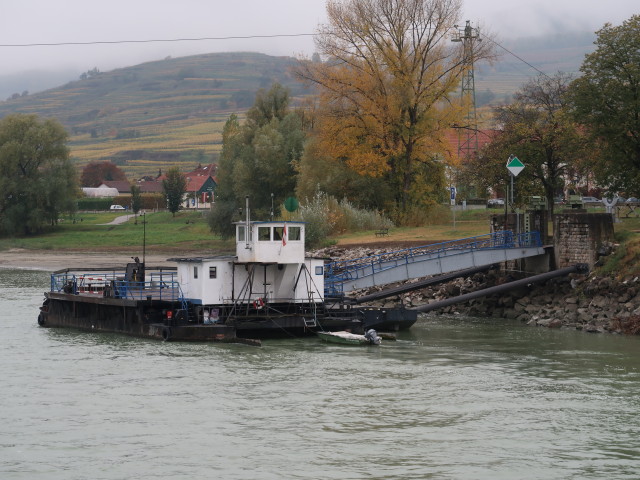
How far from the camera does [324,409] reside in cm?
2759

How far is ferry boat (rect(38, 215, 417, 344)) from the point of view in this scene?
39.2 metres

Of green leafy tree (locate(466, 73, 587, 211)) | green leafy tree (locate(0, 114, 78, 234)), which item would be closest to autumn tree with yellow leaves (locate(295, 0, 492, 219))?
green leafy tree (locate(466, 73, 587, 211))

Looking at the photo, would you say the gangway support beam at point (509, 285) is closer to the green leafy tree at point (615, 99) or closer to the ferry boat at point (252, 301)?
the ferry boat at point (252, 301)

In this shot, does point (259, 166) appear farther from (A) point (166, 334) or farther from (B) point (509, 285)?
(A) point (166, 334)

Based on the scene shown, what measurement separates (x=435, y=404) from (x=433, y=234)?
3398cm

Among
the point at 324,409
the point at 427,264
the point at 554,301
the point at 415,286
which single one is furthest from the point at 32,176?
the point at 324,409

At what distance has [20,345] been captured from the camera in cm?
3944

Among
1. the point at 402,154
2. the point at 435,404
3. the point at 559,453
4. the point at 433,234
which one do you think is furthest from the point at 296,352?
the point at 402,154

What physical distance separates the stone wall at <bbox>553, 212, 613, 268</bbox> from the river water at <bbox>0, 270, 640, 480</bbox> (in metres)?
6.37

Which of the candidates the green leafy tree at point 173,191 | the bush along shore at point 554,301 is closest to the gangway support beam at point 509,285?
the bush along shore at point 554,301

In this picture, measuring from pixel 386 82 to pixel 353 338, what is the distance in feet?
108

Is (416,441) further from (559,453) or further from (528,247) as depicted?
(528,247)

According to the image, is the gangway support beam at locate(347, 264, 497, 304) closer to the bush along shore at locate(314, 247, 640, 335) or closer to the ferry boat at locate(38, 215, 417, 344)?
the bush along shore at locate(314, 247, 640, 335)

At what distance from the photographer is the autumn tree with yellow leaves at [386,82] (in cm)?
6769
